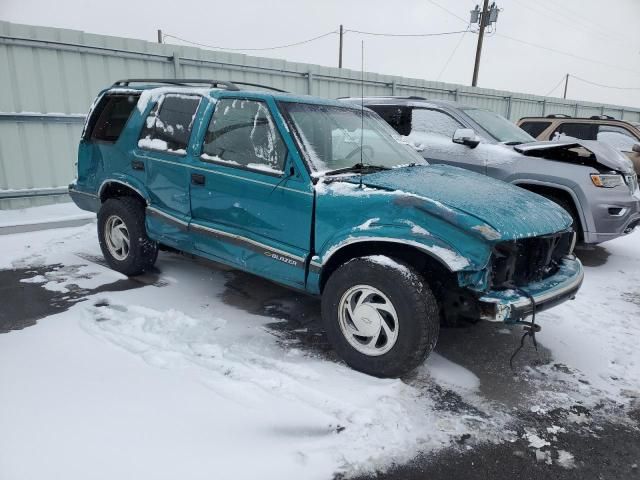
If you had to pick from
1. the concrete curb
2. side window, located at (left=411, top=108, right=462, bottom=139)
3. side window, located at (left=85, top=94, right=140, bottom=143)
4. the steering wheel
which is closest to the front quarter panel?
the steering wheel

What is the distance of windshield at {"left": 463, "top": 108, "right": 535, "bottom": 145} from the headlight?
1172 millimetres

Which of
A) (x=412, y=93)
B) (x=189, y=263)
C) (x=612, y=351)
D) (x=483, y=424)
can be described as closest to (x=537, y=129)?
(x=412, y=93)

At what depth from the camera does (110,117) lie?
4648 mm

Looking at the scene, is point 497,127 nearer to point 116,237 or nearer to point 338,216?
point 338,216

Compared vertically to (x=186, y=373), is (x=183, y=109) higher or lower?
higher

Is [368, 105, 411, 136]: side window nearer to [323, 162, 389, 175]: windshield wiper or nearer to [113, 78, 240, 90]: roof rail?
[113, 78, 240, 90]: roof rail

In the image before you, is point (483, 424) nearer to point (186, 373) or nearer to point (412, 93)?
point (186, 373)

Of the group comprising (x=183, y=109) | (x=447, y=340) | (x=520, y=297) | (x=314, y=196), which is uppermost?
(x=183, y=109)

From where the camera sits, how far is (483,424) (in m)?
2.63

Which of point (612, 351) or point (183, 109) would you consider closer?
point (612, 351)

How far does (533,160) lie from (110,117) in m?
4.82

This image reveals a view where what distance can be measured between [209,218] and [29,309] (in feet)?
5.45

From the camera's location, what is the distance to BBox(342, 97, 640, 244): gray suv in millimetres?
5285

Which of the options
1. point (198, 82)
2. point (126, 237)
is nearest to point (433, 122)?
point (198, 82)
